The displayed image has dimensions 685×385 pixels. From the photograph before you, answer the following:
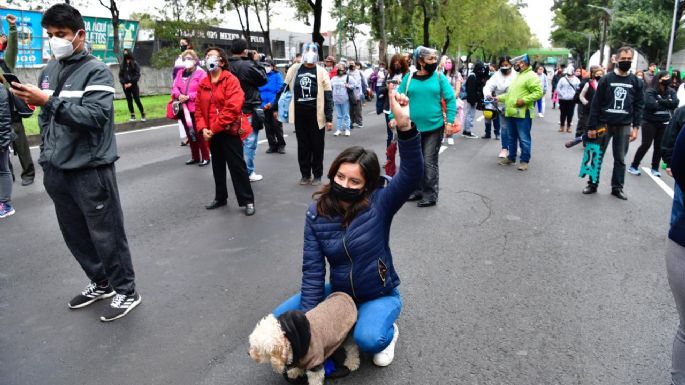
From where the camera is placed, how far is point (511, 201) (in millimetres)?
6785

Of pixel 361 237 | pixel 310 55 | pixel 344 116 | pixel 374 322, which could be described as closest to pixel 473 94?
pixel 344 116

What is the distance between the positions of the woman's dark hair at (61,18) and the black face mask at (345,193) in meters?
1.94

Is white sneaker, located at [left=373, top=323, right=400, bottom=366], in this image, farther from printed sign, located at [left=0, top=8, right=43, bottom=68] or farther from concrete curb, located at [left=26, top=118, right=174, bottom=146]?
printed sign, located at [left=0, top=8, right=43, bottom=68]

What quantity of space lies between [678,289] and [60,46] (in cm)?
365

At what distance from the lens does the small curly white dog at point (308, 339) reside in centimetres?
248

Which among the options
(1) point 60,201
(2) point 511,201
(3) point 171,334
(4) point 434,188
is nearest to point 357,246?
(3) point 171,334

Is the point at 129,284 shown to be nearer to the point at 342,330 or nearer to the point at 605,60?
the point at 342,330

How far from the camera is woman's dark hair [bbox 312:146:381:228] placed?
2912mm

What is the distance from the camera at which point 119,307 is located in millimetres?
3715

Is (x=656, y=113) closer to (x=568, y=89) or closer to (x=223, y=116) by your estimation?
(x=568, y=89)

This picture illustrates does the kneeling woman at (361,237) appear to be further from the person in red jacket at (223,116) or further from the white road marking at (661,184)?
the white road marking at (661,184)

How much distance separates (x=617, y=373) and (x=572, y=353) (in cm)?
27

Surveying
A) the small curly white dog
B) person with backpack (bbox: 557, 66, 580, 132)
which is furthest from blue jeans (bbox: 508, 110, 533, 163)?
the small curly white dog

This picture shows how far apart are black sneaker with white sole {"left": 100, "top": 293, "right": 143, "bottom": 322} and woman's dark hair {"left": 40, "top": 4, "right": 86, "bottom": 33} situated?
6.06 feet
